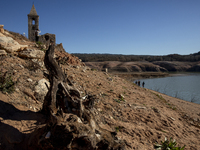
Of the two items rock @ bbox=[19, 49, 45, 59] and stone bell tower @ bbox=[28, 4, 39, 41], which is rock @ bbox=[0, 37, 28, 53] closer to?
rock @ bbox=[19, 49, 45, 59]

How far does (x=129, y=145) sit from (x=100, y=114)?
176 centimetres

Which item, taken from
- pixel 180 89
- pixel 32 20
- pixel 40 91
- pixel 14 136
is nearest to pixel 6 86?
pixel 40 91

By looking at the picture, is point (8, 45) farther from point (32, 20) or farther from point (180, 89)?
point (180, 89)

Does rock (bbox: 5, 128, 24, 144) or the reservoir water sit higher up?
rock (bbox: 5, 128, 24, 144)

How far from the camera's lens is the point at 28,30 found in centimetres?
1944

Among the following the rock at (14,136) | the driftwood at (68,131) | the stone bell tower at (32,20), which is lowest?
the rock at (14,136)

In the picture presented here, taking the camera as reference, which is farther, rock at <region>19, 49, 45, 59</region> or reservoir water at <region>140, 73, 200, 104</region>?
reservoir water at <region>140, 73, 200, 104</region>

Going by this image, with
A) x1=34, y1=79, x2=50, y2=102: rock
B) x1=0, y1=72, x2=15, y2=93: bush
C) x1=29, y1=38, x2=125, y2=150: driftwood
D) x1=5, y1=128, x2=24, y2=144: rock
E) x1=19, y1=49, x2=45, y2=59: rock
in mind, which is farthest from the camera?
x1=19, y1=49, x2=45, y2=59: rock

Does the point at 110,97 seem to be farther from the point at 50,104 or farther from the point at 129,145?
the point at 50,104

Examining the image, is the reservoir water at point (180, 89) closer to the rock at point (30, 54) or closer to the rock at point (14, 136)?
the rock at point (30, 54)

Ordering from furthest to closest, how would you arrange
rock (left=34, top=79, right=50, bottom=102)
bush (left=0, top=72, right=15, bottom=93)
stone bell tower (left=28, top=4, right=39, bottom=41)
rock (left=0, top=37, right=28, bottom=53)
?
stone bell tower (left=28, top=4, right=39, bottom=41) → rock (left=0, top=37, right=28, bottom=53) → rock (left=34, top=79, right=50, bottom=102) → bush (left=0, top=72, right=15, bottom=93)

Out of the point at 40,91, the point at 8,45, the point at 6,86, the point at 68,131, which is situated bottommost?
the point at 68,131

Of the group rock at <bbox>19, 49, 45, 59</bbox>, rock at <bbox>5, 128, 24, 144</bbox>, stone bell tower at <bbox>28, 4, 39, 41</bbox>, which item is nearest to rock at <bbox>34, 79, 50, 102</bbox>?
rock at <bbox>5, 128, 24, 144</bbox>

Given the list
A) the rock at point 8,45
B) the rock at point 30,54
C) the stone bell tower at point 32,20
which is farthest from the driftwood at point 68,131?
the stone bell tower at point 32,20
